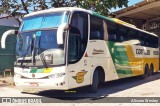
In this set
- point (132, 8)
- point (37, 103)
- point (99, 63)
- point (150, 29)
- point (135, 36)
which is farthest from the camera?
point (150, 29)

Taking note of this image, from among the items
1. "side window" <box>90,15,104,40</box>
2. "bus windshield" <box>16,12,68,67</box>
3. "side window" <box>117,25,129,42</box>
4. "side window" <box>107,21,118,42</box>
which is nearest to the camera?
"bus windshield" <box>16,12,68,67</box>

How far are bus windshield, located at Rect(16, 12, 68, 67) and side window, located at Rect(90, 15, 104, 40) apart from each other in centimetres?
159

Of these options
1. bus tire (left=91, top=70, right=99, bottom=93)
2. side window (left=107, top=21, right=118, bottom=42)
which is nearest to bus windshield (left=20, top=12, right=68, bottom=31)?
bus tire (left=91, top=70, right=99, bottom=93)

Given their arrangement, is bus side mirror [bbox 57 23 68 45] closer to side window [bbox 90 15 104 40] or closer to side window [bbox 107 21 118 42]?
side window [bbox 90 15 104 40]

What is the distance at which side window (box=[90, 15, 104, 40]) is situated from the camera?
11664 mm

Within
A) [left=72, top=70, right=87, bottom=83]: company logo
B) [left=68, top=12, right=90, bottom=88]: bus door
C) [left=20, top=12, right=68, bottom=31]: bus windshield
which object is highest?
[left=20, top=12, right=68, bottom=31]: bus windshield

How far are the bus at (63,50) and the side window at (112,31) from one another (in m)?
0.04

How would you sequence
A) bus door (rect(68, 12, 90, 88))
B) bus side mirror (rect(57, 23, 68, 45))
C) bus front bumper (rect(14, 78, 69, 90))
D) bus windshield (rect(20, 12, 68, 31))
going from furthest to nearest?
1. bus windshield (rect(20, 12, 68, 31))
2. bus door (rect(68, 12, 90, 88))
3. bus front bumper (rect(14, 78, 69, 90))
4. bus side mirror (rect(57, 23, 68, 45))

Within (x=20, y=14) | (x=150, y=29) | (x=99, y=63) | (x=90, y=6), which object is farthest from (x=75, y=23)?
(x=150, y=29)

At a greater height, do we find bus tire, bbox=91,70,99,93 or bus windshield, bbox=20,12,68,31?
bus windshield, bbox=20,12,68,31

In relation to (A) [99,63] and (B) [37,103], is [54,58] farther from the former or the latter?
(A) [99,63]

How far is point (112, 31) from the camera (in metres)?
13.5

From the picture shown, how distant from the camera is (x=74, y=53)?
10406mm

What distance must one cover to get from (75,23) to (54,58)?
149cm
